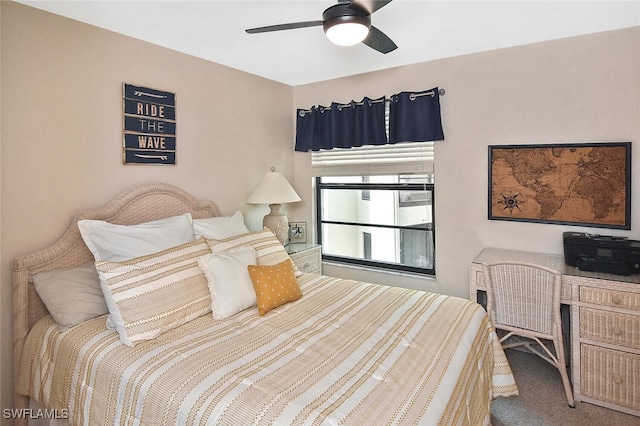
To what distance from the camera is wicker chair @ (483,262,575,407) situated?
227 centimetres

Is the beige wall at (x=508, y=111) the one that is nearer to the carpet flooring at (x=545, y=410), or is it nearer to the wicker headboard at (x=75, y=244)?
the carpet flooring at (x=545, y=410)

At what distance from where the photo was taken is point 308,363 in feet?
5.05

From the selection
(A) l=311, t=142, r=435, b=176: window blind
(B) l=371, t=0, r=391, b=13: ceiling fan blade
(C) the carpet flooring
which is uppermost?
(B) l=371, t=0, r=391, b=13: ceiling fan blade

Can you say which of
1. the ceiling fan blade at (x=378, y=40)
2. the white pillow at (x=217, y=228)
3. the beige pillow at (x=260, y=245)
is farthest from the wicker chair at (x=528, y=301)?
the white pillow at (x=217, y=228)

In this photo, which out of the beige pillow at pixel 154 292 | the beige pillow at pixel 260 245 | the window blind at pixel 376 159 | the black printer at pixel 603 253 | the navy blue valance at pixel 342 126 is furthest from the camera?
the navy blue valance at pixel 342 126

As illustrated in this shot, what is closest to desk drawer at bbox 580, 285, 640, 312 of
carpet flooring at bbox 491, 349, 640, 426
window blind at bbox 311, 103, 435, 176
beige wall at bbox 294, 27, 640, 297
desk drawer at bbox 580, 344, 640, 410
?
desk drawer at bbox 580, 344, 640, 410

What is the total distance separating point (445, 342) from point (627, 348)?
132 centimetres

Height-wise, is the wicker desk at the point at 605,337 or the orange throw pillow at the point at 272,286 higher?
the orange throw pillow at the point at 272,286

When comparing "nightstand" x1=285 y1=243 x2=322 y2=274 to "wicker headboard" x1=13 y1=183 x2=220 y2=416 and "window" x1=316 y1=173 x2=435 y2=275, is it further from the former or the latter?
"wicker headboard" x1=13 y1=183 x2=220 y2=416

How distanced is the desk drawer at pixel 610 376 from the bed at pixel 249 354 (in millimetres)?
690

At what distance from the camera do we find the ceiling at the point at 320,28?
208cm

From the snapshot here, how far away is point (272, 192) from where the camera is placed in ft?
10.5

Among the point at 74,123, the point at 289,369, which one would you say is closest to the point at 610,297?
the point at 289,369

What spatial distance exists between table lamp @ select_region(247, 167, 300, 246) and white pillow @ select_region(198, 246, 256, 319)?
1.02m
